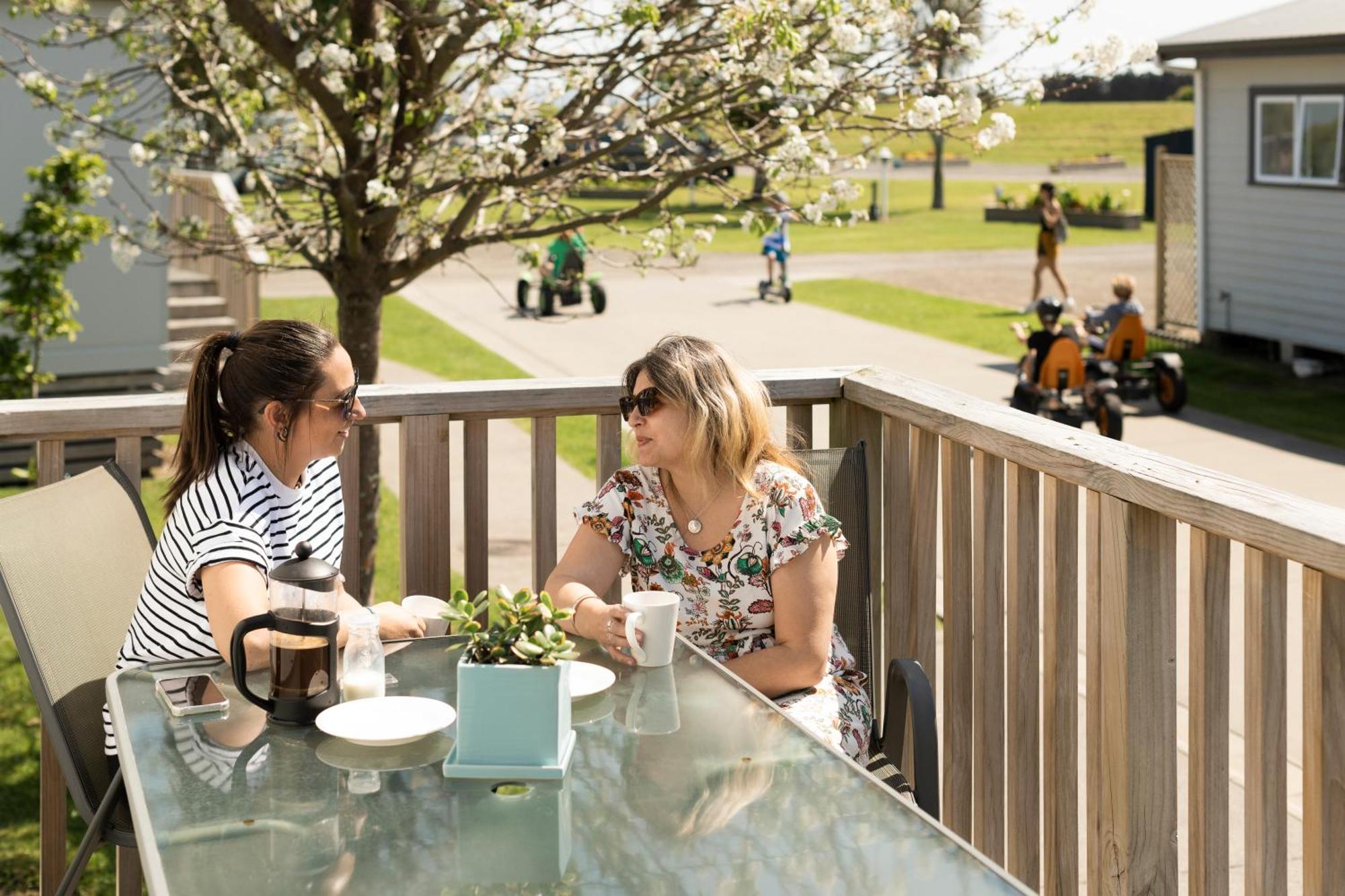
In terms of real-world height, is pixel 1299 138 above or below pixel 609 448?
above

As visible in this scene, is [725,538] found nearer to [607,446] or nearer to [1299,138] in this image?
[607,446]

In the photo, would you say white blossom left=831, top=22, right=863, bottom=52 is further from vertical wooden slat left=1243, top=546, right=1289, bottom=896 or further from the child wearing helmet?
the child wearing helmet

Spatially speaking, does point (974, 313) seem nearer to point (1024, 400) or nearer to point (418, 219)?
point (1024, 400)

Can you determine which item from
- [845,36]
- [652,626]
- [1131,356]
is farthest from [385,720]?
[1131,356]

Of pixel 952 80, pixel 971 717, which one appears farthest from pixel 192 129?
pixel 971 717

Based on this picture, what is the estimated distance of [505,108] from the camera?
19.6ft

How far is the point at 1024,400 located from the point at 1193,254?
25.2ft

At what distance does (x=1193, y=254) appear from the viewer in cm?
1836

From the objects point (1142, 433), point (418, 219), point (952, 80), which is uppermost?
point (952, 80)

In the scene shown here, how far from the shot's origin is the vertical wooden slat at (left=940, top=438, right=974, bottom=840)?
336 centimetres

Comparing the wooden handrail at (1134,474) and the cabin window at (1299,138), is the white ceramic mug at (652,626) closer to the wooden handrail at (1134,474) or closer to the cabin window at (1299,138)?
the wooden handrail at (1134,474)

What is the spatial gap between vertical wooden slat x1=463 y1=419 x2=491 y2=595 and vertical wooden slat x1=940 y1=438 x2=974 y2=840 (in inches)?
43.6

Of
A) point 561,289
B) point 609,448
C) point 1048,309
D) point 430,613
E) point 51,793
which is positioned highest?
point 561,289

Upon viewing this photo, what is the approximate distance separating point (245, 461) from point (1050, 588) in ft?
5.16
